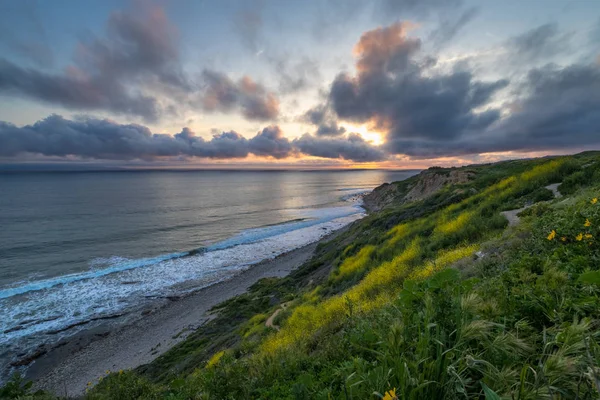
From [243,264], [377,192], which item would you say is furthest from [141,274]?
[377,192]

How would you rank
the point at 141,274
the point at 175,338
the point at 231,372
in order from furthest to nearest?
the point at 141,274 → the point at 175,338 → the point at 231,372

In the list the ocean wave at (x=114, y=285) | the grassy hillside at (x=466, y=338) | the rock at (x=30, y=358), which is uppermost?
the grassy hillside at (x=466, y=338)

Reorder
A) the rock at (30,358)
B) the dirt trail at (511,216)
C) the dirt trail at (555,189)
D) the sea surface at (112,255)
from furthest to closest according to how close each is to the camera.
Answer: the sea surface at (112,255), the rock at (30,358), the dirt trail at (555,189), the dirt trail at (511,216)

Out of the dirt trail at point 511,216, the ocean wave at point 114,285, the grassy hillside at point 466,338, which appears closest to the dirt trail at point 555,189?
the dirt trail at point 511,216

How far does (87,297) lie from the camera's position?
23125mm

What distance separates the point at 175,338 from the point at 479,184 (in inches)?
876

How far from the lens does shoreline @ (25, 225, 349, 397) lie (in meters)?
15.0

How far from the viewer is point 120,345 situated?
1753cm

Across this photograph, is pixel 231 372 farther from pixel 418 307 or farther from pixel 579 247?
pixel 579 247

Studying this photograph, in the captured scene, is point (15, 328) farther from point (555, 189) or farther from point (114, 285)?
point (555, 189)

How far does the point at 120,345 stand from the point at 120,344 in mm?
113

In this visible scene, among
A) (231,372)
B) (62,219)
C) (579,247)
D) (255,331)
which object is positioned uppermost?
(579,247)

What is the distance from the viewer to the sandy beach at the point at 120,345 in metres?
15.0

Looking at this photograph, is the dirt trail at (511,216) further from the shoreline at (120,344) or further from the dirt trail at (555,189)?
the shoreline at (120,344)
